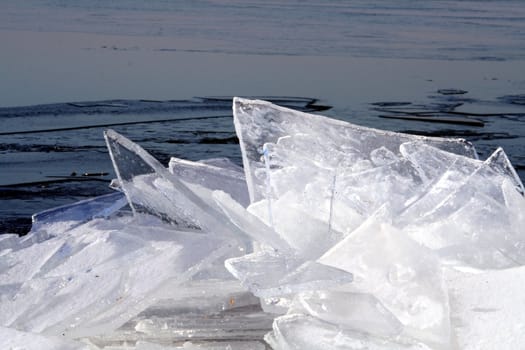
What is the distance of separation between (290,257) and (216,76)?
4.08 meters

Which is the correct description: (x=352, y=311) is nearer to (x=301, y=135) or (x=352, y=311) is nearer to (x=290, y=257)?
(x=290, y=257)

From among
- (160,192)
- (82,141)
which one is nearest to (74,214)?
(160,192)

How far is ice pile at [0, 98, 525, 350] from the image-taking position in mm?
1288

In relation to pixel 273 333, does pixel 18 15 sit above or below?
above

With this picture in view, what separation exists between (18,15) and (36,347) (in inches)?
237

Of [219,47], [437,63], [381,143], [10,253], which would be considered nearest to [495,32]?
[437,63]

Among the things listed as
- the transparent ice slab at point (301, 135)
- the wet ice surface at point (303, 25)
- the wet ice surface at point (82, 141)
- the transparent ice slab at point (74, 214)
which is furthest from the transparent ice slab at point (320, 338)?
the wet ice surface at point (303, 25)

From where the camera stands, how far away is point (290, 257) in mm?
1351

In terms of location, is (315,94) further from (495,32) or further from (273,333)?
(273,333)

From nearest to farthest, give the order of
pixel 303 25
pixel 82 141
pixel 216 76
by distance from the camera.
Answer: pixel 82 141 < pixel 216 76 < pixel 303 25

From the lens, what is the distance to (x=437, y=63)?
18.8 ft

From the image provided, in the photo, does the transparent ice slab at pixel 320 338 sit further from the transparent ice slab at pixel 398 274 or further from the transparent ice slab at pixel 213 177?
the transparent ice slab at pixel 213 177

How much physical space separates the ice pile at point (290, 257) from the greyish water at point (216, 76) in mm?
1497

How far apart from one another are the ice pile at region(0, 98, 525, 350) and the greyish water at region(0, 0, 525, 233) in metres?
1.50
